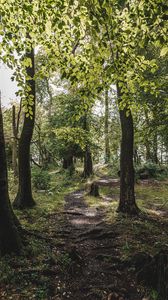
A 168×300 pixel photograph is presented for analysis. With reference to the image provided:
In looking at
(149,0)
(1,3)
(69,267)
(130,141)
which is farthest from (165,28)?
(130,141)

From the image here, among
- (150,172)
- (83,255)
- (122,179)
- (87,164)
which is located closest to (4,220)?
(83,255)

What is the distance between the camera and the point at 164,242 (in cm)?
696

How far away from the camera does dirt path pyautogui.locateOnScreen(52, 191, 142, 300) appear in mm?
4582

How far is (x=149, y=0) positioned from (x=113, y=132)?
1014 inches

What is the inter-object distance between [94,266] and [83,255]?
0.64 meters

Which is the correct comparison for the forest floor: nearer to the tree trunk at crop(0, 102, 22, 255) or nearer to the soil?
the soil

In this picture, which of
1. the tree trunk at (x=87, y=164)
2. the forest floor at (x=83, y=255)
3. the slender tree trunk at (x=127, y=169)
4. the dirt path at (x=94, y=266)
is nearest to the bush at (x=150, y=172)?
the tree trunk at (x=87, y=164)

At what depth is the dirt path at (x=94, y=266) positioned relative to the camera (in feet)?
15.0

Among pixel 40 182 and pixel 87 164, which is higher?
pixel 87 164

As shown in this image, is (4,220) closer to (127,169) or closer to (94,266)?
(94,266)

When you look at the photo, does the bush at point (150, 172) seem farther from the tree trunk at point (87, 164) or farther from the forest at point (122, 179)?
the forest at point (122, 179)

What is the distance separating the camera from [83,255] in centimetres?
620

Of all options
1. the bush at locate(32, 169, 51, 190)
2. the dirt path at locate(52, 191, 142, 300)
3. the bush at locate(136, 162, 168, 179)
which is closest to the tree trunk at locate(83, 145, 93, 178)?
the bush at locate(136, 162, 168, 179)

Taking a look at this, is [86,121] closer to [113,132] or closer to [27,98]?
[113,132]
